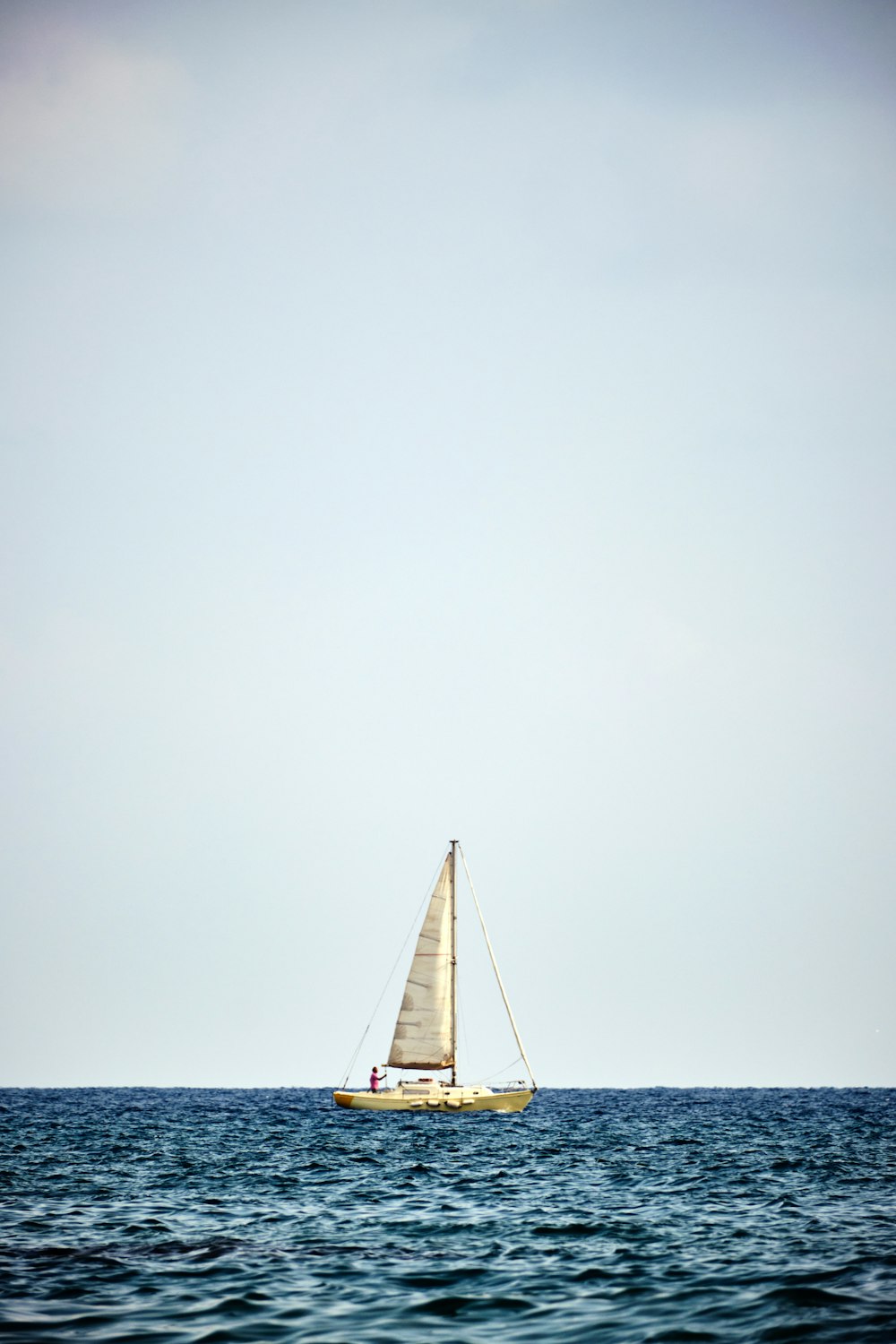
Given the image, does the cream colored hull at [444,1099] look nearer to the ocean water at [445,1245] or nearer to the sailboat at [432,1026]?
the sailboat at [432,1026]

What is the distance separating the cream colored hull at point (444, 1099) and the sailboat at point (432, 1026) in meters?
0.05

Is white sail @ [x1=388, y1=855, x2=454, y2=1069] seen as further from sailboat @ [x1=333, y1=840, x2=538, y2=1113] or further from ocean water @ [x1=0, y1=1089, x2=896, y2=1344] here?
ocean water @ [x1=0, y1=1089, x2=896, y2=1344]

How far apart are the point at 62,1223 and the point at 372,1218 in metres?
6.37

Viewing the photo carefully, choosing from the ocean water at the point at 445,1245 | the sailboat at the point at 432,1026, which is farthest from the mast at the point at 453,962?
the ocean water at the point at 445,1245

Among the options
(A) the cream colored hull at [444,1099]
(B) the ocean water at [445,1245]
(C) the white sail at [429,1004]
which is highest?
(C) the white sail at [429,1004]

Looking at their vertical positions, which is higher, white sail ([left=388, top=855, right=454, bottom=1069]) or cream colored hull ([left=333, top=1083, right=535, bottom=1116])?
white sail ([left=388, top=855, right=454, bottom=1069])

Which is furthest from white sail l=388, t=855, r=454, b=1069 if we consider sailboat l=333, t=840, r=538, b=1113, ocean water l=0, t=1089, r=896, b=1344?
ocean water l=0, t=1089, r=896, b=1344

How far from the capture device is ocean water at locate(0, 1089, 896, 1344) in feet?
48.4

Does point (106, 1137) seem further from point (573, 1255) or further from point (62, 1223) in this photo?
point (573, 1255)

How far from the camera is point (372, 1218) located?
23938mm

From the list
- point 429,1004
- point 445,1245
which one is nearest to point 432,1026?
point 429,1004

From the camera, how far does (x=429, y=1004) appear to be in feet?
229

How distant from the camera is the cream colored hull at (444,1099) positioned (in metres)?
66.9

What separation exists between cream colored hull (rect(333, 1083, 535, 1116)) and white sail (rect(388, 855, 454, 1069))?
1.64 metres
